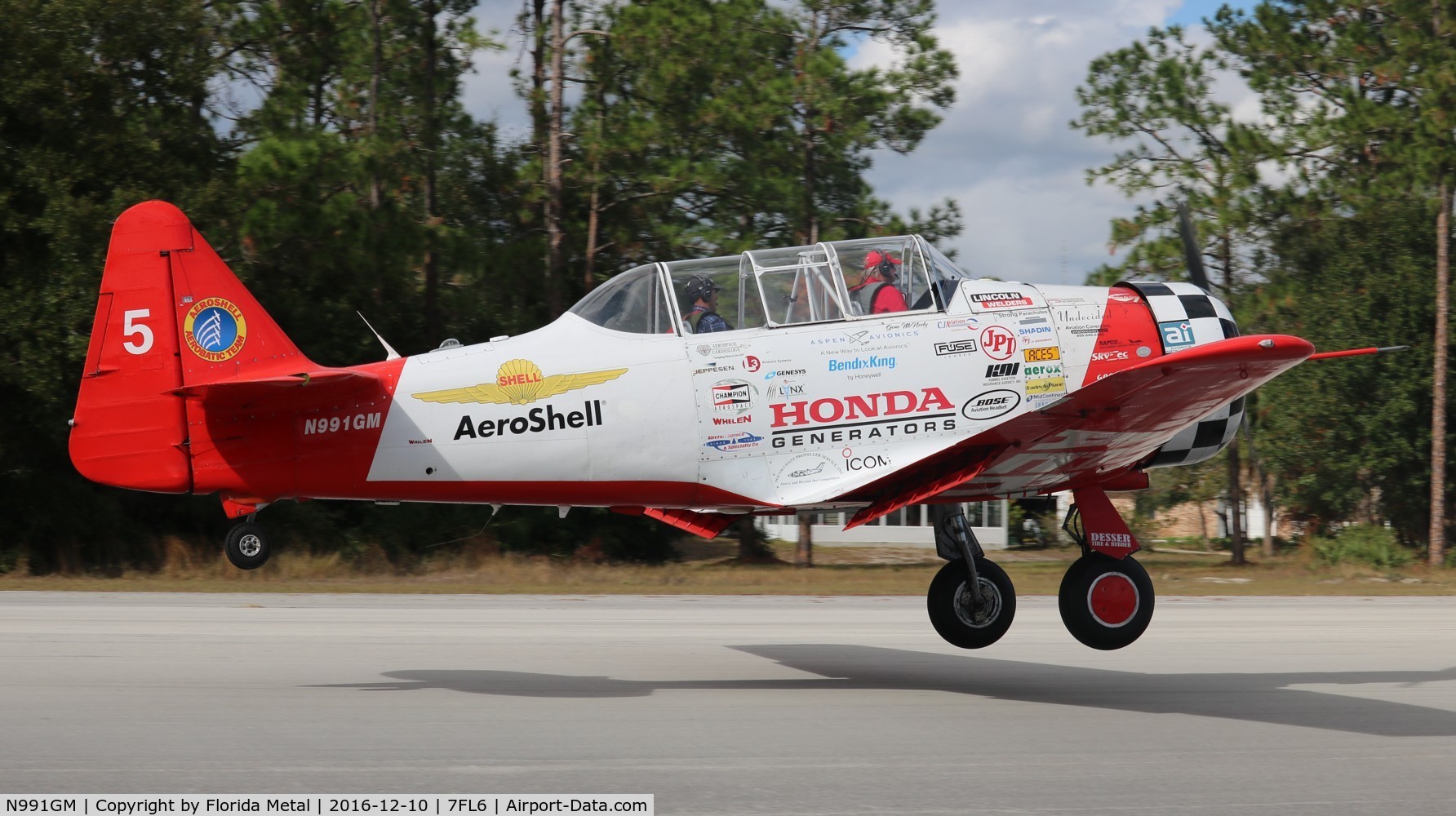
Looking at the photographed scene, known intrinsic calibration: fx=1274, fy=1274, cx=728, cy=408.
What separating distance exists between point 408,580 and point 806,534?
11.6 meters

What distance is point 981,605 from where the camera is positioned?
411 inches

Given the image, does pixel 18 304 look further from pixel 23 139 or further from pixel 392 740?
pixel 392 740

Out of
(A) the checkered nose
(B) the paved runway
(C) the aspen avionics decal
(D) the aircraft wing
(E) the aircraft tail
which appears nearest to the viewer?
(B) the paved runway

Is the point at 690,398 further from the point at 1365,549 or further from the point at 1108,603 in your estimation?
the point at 1365,549

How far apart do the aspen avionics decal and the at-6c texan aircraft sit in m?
0.01

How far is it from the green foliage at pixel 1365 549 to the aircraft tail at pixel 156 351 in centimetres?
2697

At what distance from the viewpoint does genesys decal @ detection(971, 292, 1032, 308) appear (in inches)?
370

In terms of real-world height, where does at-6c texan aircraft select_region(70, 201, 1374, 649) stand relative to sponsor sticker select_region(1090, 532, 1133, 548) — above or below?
above

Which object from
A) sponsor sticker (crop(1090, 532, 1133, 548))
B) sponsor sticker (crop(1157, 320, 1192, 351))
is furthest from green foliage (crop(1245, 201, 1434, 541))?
sponsor sticker (crop(1090, 532, 1133, 548))

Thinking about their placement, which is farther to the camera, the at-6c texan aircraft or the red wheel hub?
the red wheel hub

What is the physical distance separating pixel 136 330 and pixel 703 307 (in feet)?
12.9

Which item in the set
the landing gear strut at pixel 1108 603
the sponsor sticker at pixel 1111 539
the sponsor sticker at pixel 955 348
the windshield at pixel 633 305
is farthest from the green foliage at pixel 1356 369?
the windshield at pixel 633 305

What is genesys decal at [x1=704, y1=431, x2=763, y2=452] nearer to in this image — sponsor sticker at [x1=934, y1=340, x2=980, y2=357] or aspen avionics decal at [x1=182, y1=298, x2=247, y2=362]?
sponsor sticker at [x1=934, y1=340, x2=980, y2=357]

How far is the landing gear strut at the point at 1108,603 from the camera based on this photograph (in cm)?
936
